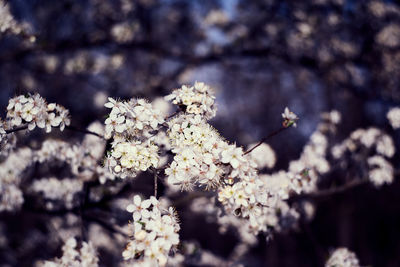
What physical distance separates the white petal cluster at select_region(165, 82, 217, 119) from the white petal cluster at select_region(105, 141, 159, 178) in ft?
1.57

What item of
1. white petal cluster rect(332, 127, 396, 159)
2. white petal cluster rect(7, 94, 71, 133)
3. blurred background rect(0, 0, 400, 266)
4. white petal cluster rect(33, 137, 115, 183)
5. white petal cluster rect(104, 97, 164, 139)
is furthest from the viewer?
blurred background rect(0, 0, 400, 266)

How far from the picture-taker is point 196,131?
217 centimetres

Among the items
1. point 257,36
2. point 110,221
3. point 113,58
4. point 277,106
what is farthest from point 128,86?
point 277,106

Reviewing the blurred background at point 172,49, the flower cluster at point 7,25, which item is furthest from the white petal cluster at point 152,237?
the blurred background at point 172,49

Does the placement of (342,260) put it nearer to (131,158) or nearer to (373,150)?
(373,150)

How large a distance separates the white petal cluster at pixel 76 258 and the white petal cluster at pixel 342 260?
2.34 m

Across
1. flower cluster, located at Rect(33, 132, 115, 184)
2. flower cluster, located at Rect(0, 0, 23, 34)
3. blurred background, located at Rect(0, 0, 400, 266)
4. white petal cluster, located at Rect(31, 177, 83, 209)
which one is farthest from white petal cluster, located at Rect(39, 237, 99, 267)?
blurred background, located at Rect(0, 0, 400, 266)

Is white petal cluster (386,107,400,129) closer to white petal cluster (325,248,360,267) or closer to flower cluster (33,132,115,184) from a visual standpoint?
white petal cluster (325,248,360,267)

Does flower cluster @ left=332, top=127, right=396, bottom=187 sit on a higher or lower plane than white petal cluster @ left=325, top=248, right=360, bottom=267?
higher

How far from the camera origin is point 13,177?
3.59 metres

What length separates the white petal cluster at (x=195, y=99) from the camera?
95.0 inches

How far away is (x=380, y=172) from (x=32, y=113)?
3.99 meters

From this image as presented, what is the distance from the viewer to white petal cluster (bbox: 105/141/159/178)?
2.05 metres

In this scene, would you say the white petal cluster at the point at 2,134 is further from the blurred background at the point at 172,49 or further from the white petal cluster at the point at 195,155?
the blurred background at the point at 172,49
